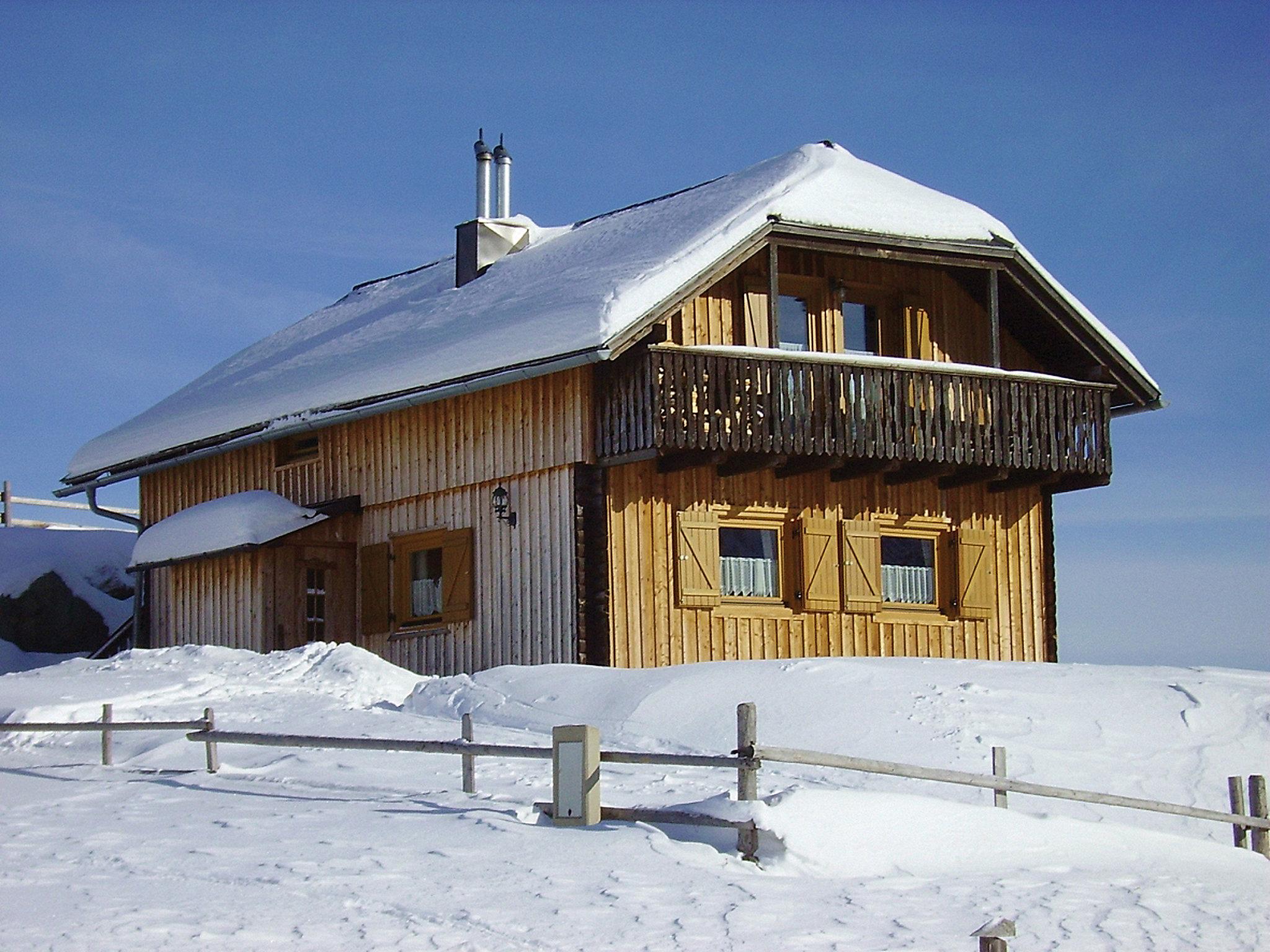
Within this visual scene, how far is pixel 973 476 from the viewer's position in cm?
2227

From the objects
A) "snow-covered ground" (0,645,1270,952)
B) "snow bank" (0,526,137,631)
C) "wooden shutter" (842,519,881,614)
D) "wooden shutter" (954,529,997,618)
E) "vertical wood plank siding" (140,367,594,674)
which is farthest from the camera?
"snow bank" (0,526,137,631)

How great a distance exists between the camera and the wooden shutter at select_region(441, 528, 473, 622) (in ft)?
71.1

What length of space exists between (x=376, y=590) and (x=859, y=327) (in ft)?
22.8

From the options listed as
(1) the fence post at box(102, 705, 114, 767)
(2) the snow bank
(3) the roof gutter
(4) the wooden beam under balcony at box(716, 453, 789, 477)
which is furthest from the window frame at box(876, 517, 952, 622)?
(2) the snow bank

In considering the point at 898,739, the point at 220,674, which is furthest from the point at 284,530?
the point at 898,739

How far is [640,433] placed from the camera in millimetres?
19469

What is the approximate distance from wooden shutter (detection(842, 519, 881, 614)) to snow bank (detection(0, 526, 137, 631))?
13617 mm

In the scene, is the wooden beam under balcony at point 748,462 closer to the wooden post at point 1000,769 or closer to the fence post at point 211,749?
the wooden post at point 1000,769

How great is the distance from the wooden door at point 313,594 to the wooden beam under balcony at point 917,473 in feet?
23.0

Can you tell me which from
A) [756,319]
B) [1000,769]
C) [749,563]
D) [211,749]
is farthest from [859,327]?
[211,749]

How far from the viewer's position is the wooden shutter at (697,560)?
67.3ft

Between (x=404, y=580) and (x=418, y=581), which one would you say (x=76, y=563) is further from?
(x=418, y=581)

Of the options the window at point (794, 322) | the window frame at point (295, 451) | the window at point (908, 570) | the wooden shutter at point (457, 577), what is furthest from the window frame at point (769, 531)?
the window frame at point (295, 451)

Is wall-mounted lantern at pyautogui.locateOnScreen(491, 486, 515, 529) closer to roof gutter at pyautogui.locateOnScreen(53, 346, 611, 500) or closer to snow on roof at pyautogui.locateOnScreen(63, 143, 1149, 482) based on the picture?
roof gutter at pyautogui.locateOnScreen(53, 346, 611, 500)
